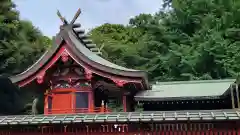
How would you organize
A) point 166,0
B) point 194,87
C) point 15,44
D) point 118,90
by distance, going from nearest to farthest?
point 118,90
point 194,87
point 15,44
point 166,0

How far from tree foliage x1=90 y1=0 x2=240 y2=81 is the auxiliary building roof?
1017cm

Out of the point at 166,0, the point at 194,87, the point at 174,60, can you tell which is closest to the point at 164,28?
the point at 174,60

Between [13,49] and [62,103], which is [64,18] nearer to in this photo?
[62,103]

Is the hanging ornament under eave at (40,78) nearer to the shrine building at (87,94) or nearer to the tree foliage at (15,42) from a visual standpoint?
the shrine building at (87,94)

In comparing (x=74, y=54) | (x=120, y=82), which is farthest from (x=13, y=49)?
(x=120, y=82)

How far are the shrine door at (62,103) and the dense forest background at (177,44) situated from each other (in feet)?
50.0

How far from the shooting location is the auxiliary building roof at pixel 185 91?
14570 mm

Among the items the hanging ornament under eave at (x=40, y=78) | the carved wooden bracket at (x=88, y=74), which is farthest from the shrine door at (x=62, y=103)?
the carved wooden bracket at (x=88, y=74)

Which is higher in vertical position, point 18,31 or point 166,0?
point 166,0

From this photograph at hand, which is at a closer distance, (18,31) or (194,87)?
(194,87)

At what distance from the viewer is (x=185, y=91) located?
15820 mm

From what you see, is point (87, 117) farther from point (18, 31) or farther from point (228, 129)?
point (18, 31)

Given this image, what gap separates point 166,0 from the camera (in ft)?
143

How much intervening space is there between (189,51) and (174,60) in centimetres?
162
